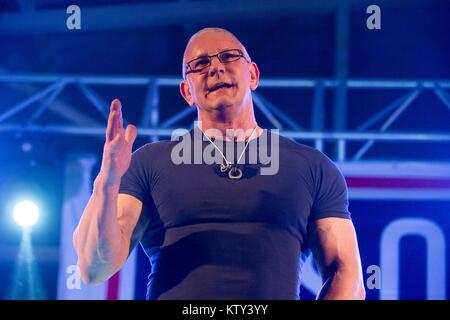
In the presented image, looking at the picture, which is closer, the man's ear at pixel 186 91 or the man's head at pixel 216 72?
the man's head at pixel 216 72

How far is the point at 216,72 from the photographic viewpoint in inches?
79.0

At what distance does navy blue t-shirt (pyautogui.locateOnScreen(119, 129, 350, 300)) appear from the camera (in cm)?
172

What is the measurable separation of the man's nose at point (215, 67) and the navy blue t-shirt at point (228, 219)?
0.25 m

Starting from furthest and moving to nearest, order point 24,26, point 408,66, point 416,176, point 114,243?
1. point 408,66
2. point 24,26
3. point 416,176
4. point 114,243

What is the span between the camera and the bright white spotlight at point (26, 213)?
4.19 metres

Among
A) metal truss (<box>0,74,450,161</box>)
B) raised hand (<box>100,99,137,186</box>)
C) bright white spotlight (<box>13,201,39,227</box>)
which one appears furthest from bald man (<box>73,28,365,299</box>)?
bright white spotlight (<box>13,201,39,227</box>)

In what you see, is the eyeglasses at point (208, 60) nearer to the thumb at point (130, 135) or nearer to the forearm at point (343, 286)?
the thumb at point (130, 135)


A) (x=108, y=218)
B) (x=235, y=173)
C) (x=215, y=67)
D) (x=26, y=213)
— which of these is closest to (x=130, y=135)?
(x=108, y=218)

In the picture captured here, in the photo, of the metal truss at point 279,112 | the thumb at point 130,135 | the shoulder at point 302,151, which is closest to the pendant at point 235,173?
the shoulder at point 302,151

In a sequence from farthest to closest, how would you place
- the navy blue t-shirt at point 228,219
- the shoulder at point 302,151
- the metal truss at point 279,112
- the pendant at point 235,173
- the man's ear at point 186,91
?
1. the metal truss at point 279,112
2. the man's ear at point 186,91
3. the shoulder at point 302,151
4. the pendant at point 235,173
5. the navy blue t-shirt at point 228,219

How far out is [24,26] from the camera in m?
4.97

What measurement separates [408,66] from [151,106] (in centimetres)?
230
